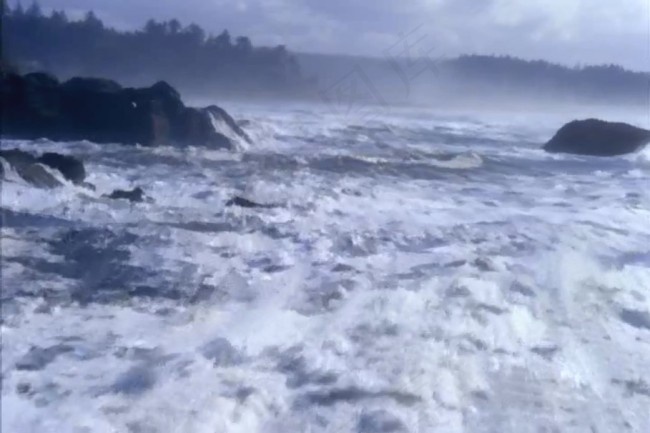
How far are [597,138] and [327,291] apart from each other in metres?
4.40

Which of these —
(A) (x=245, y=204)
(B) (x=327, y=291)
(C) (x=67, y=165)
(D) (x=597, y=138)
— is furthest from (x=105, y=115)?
(D) (x=597, y=138)

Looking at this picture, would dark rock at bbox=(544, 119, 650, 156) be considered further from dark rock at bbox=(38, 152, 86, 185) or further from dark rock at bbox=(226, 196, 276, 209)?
dark rock at bbox=(38, 152, 86, 185)

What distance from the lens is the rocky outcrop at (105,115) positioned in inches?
203

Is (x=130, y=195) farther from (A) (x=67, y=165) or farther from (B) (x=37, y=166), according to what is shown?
(B) (x=37, y=166)

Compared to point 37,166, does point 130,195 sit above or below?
below

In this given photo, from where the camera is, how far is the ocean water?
309cm

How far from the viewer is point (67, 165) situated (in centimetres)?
558

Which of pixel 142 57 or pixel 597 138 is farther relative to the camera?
pixel 597 138

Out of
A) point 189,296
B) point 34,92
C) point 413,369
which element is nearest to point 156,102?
point 34,92

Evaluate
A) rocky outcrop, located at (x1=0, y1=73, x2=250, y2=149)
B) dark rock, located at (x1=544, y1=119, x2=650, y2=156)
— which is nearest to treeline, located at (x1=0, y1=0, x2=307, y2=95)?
rocky outcrop, located at (x1=0, y1=73, x2=250, y2=149)

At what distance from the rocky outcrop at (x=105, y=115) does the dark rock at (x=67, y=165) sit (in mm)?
181

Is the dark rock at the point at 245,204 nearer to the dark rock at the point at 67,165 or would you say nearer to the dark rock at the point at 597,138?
the dark rock at the point at 67,165

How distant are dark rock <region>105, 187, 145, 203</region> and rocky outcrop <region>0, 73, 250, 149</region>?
1.55 feet

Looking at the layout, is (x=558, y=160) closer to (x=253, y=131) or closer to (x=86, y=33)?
(x=253, y=131)
